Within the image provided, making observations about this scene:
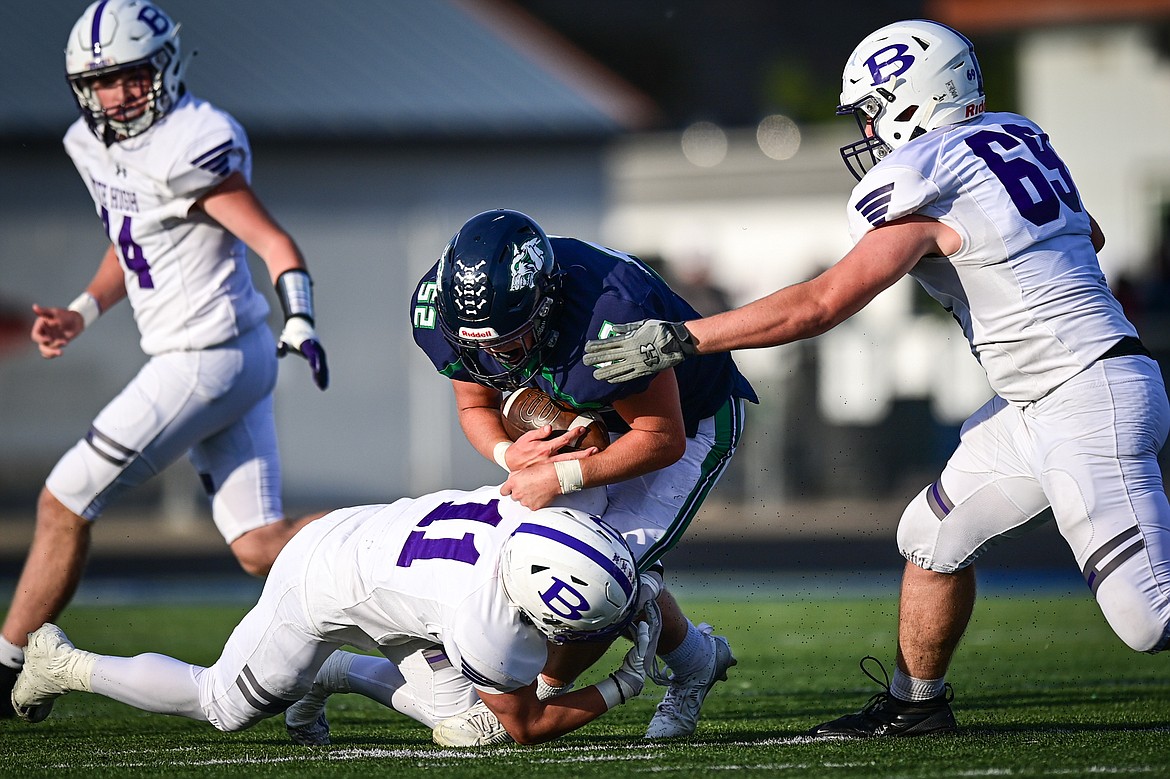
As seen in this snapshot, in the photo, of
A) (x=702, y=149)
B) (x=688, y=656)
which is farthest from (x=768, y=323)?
(x=702, y=149)

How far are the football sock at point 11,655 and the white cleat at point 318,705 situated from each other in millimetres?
1087

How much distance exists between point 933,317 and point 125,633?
9124mm

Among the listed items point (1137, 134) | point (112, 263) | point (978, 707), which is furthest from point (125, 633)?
point (1137, 134)

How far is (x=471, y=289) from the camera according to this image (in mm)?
3820

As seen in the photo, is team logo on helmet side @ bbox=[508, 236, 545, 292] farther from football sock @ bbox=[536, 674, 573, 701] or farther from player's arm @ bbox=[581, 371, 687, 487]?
football sock @ bbox=[536, 674, 573, 701]

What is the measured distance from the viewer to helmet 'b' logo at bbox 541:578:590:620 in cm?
351

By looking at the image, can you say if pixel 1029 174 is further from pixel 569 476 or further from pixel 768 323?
pixel 569 476

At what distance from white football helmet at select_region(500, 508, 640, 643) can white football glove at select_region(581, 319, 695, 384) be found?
0.39m

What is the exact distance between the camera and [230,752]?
4141 millimetres

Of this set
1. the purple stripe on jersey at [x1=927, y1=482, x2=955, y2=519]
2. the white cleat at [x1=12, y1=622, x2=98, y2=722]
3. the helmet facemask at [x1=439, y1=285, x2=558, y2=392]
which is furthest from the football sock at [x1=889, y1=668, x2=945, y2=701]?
the white cleat at [x1=12, y1=622, x2=98, y2=722]

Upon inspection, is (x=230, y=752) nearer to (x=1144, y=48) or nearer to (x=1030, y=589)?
(x=1030, y=589)

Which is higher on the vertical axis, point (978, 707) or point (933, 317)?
point (978, 707)

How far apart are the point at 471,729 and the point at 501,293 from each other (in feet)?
4.13

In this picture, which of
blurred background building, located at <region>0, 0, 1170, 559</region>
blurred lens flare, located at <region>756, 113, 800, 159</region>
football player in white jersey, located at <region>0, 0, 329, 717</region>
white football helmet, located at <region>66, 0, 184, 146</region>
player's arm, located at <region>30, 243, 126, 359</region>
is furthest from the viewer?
blurred lens flare, located at <region>756, 113, 800, 159</region>
